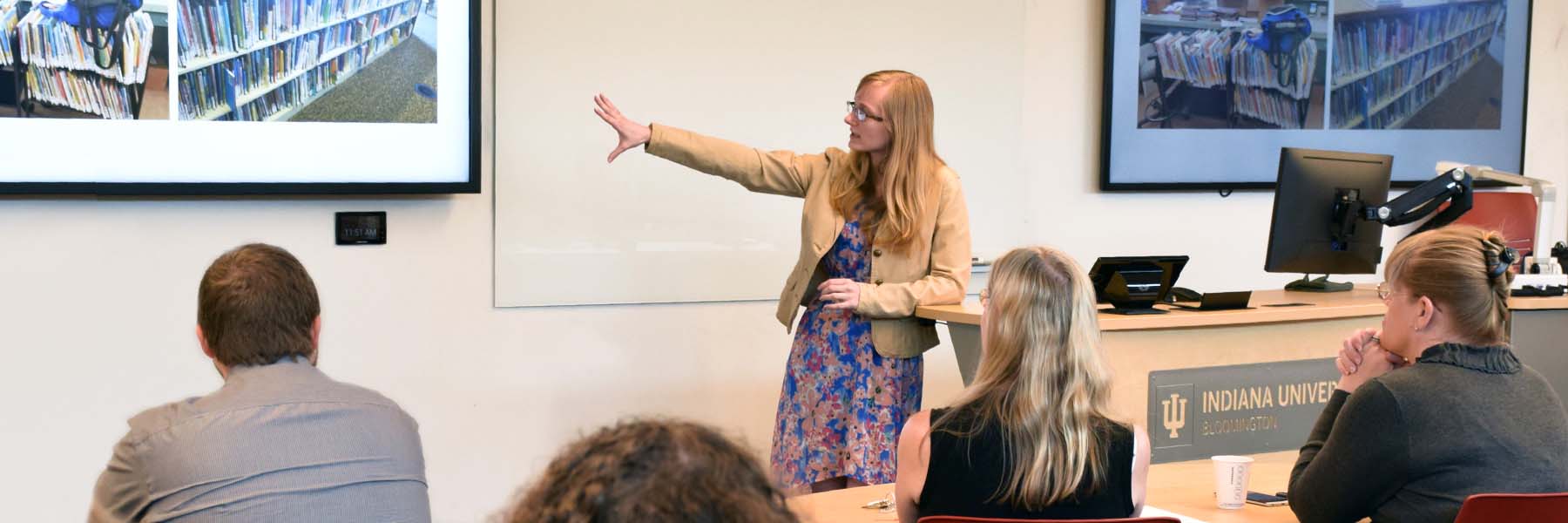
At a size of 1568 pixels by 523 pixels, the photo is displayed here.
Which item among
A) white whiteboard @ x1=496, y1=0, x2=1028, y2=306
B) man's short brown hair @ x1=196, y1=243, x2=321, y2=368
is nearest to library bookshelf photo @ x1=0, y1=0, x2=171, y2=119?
white whiteboard @ x1=496, y1=0, x2=1028, y2=306

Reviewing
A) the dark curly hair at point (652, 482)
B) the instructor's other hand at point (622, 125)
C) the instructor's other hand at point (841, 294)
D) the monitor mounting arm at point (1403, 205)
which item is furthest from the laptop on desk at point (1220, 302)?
the dark curly hair at point (652, 482)

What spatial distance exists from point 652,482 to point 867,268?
2541 millimetres

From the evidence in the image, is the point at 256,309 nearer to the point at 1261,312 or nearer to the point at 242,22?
the point at 242,22

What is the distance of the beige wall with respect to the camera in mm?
3459

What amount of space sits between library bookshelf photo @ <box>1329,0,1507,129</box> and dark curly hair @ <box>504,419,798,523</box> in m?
4.74

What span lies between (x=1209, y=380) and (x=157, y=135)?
8.70 ft

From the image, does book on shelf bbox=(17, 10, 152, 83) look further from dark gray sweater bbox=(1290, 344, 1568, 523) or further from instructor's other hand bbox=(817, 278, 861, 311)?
dark gray sweater bbox=(1290, 344, 1568, 523)

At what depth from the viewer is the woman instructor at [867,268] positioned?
328cm

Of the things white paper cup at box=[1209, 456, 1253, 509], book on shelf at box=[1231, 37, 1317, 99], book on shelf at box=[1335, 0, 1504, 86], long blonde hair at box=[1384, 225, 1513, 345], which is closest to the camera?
long blonde hair at box=[1384, 225, 1513, 345]

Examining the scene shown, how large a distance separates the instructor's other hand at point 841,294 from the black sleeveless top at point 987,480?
4.37 feet

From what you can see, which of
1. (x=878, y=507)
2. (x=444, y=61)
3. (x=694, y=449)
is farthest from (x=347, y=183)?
(x=694, y=449)

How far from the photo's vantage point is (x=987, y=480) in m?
1.84

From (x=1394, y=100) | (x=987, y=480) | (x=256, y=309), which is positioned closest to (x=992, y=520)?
(x=987, y=480)

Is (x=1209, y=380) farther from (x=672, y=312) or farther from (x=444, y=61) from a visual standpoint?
(x=444, y=61)
